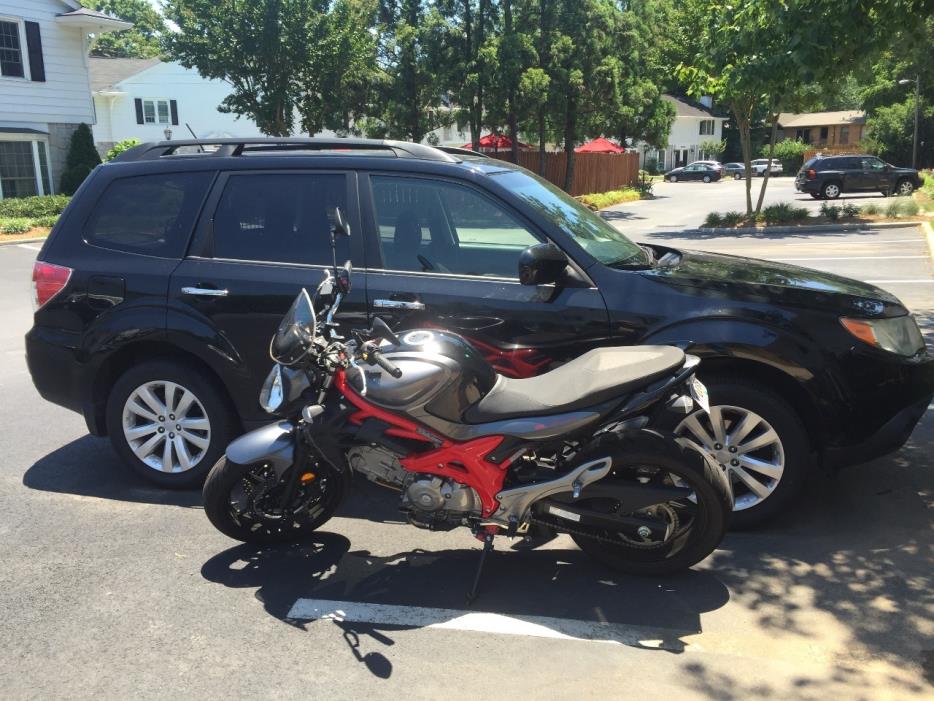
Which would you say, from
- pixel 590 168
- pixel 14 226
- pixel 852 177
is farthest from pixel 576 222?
pixel 590 168

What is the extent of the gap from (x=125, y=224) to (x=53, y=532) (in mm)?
1897

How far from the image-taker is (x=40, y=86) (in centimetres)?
2533

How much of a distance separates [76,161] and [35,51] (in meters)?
3.36

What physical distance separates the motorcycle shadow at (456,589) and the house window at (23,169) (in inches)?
988

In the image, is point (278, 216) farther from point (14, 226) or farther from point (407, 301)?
point (14, 226)

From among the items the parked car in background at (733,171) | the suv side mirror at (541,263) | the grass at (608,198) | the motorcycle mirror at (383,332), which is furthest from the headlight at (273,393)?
the parked car in background at (733,171)

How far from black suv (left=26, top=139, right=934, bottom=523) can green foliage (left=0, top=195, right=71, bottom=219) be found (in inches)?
827

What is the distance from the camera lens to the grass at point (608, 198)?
3347 centimetres

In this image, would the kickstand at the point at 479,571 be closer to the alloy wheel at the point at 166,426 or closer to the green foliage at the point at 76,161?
the alloy wheel at the point at 166,426

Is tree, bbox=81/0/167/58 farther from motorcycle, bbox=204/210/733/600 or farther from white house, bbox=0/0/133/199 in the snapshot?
motorcycle, bbox=204/210/733/600

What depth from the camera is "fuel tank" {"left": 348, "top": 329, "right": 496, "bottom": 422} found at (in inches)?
143

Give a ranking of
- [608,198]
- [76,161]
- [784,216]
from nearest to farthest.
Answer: [784,216] < [76,161] < [608,198]

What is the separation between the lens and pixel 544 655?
336 centimetres

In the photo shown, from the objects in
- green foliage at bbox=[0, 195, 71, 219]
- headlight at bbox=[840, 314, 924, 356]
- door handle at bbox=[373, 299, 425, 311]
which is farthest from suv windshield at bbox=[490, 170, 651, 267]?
green foliage at bbox=[0, 195, 71, 219]
